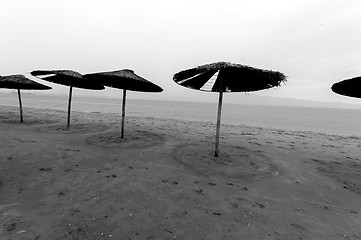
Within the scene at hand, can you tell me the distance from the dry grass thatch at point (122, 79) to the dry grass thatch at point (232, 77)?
4.48ft

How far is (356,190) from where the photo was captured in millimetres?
4781

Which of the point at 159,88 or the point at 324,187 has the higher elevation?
the point at 159,88

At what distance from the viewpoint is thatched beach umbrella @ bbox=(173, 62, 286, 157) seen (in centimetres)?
529

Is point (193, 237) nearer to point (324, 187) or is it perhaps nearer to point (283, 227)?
point (283, 227)

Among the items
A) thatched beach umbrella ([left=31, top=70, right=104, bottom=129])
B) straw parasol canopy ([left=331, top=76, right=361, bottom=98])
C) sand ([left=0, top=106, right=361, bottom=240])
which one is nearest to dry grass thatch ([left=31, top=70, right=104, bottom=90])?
thatched beach umbrella ([left=31, top=70, right=104, bottom=129])

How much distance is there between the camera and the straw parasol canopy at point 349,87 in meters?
6.26

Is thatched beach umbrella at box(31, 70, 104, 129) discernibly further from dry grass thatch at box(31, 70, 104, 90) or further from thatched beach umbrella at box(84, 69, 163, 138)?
thatched beach umbrella at box(84, 69, 163, 138)

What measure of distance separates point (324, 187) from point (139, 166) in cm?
447

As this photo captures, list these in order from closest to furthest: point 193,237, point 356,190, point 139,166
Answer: point 193,237
point 356,190
point 139,166

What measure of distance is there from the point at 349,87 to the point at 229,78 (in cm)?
392

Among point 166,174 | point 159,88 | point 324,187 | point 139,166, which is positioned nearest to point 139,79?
point 159,88

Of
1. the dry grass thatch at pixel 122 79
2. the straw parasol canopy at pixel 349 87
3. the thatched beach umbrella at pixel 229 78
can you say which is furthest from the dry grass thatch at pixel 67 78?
the straw parasol canopy at pixel 349 87

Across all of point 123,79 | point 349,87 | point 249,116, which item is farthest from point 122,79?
point 249,116

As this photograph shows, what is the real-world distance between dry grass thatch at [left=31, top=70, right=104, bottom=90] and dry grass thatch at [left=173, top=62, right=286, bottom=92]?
4619 mm
